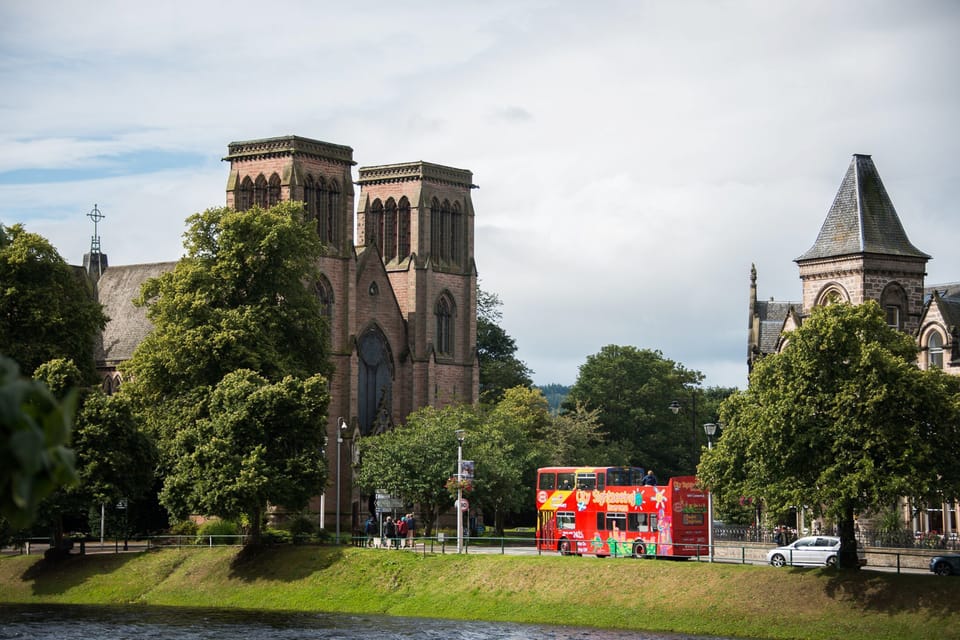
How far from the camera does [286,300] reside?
73.2m

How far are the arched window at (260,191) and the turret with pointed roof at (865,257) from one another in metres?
38.5

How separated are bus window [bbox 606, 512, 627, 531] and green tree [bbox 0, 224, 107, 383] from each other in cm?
2727

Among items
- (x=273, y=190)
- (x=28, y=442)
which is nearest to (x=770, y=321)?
(x=273, y=190)

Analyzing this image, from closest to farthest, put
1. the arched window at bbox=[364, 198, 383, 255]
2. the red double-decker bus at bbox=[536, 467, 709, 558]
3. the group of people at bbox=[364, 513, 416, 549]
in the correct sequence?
the red double-decker bus at bbox=[536, 467, 709, 558] → the group of people at bbox=[364, 513, 416, 549] → the arched window at bbox=[364, 198, 383, 255]

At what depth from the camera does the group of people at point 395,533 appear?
62812 millimetres

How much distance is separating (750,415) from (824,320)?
4.19m

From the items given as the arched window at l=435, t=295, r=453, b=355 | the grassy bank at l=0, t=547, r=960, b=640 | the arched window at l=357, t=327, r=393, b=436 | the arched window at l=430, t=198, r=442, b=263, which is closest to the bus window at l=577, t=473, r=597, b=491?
the grassy bank at l=0, t=547, r=960, b=640

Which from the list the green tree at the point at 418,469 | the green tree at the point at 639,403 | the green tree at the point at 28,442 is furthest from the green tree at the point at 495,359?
the green tree at the point at 28,442

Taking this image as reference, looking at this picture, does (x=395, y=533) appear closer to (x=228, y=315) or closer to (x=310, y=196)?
(x=228, y=315)

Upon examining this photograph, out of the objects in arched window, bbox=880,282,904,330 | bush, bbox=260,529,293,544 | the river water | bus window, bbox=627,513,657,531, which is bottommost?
the river water

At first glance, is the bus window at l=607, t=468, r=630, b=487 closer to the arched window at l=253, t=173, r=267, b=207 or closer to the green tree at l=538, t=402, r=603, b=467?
the green tree at l=538, t=402, r=603, b=467

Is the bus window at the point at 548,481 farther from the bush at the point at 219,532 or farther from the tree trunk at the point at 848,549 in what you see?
the tree trunk at the point at 848,549

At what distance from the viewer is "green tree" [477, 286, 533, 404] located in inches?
4941

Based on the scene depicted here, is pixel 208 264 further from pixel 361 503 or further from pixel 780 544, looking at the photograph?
pixel 780 544
